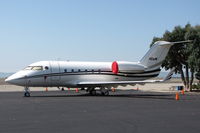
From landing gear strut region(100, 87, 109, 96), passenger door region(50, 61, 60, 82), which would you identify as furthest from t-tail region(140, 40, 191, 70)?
passenger door region(50, 61, 60, 82)

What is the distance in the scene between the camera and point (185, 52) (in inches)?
1626

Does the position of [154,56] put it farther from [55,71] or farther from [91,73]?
[55,71]

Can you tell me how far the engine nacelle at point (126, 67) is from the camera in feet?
109

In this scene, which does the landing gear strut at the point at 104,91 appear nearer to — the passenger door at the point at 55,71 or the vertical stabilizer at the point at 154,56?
the passenger door at the point at 55,71

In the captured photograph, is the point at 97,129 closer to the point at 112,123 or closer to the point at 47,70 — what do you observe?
the point at 112,123

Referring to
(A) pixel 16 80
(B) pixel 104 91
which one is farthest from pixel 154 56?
(A) pixel 16 80

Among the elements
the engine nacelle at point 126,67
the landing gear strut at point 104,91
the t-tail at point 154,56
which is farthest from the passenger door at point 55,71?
the t-tail at point 154,56

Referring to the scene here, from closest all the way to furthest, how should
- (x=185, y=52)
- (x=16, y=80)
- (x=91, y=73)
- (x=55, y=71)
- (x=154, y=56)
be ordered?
(x=16, y=80) < (x=55, y=71) < (x=91, y=73) < (x=154, y=56) < (x=185, y=52)

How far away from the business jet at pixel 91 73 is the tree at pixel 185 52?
699 centimetres

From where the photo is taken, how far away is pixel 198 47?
131 feet

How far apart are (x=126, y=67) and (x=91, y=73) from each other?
377 centimetres

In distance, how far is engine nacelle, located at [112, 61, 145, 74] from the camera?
3322 cm

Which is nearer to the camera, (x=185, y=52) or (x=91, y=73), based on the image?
(x=91, y=73)

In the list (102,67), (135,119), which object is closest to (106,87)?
(102,67)
